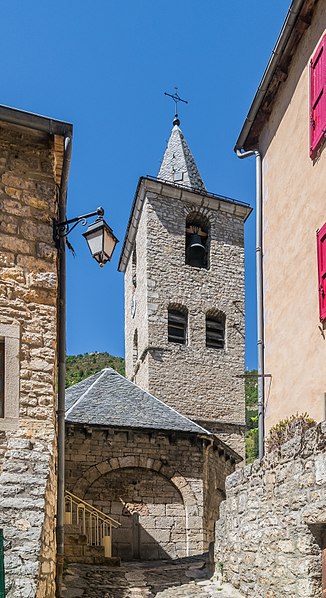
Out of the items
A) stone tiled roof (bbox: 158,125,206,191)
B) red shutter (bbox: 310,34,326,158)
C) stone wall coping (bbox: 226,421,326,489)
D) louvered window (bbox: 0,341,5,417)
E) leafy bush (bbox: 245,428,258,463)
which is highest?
stone tiled roof (bbox: 158,125,206,191)

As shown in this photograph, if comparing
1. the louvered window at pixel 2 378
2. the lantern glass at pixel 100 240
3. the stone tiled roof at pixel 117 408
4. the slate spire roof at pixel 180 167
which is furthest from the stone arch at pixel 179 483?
the slate spire roof at pixel 180 167

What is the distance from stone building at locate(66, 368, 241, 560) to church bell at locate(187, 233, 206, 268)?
9.67 metres

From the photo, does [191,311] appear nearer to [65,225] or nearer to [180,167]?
[180,167]

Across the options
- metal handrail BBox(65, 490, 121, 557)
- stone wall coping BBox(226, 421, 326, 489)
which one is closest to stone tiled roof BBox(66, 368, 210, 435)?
metal handrail BBox(65, 490, 121, 557)

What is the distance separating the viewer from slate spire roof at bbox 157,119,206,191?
82.7 ft

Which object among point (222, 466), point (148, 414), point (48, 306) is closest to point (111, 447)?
point (148, 414)

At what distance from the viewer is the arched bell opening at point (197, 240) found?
79.7ft

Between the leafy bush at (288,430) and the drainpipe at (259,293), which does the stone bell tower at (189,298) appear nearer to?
the drainpipe at (259,293)

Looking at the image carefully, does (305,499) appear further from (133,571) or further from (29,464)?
(133,571)

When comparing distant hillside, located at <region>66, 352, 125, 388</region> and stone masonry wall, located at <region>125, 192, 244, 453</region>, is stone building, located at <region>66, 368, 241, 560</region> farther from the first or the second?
distant hillside, located at <region>66, 352, 125, 388</region>

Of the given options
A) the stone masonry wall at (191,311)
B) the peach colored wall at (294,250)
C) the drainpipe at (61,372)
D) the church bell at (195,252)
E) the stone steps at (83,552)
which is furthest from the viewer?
the church bell at (195,252)

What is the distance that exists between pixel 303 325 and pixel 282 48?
3.92m

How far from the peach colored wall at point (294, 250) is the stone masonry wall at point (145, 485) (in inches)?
225

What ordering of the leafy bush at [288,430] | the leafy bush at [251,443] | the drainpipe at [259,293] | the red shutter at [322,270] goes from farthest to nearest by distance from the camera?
1. the leafy bush at [251,443]
2. the drainpipe at [259,293]
3. the red shutter at [322,270]
4. the leafy bush at [288,430]
